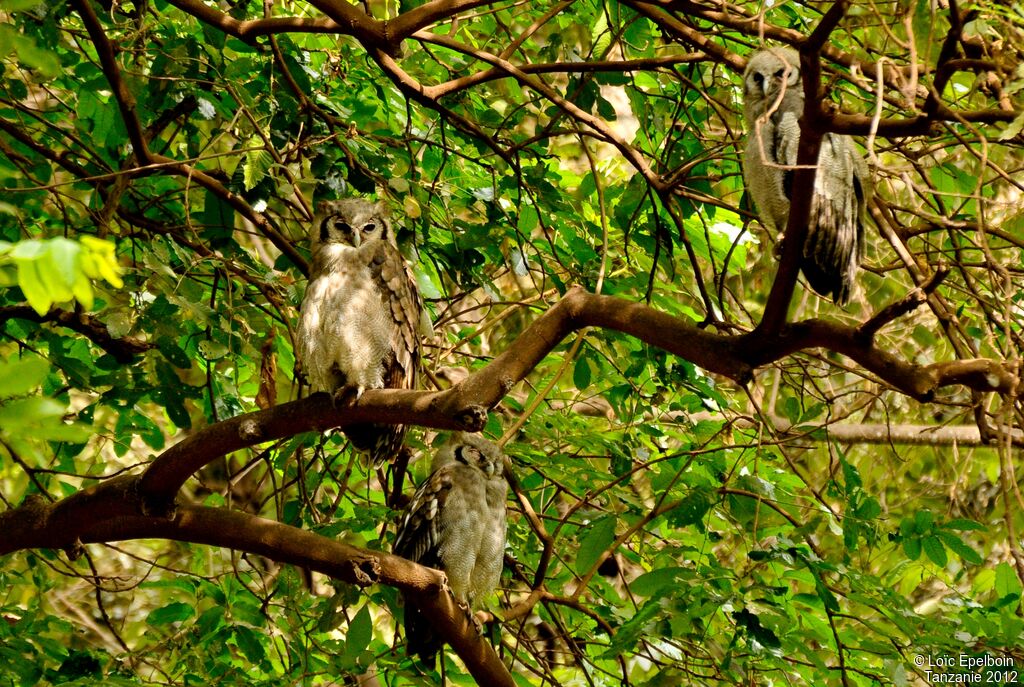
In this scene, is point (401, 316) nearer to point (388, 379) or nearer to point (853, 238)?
point (388, 379)

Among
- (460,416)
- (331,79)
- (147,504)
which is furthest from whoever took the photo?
(331,79)

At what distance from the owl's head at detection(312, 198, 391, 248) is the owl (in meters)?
1.43

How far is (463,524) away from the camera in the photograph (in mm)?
4445

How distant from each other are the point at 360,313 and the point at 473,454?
105cm

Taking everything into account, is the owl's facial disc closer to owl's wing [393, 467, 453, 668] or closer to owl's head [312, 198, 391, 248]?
owl's head [312, 198, 391, 248]

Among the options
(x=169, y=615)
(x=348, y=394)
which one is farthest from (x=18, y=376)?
(x=169, y=615)

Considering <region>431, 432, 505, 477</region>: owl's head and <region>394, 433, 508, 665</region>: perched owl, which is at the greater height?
<region>431, 432, 505, 477</region>: owl's head

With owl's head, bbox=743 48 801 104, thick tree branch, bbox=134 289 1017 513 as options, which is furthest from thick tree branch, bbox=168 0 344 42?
owl's head, bbox=743 48 801 104

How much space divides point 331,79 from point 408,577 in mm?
2233

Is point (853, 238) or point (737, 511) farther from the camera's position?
point (737, 511)

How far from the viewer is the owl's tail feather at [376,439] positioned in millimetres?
3914

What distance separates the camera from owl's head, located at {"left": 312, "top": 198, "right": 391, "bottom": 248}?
3955 mm

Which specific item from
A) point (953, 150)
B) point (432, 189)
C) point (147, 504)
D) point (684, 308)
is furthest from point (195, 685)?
point (953, 150)

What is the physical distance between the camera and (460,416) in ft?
8.40
